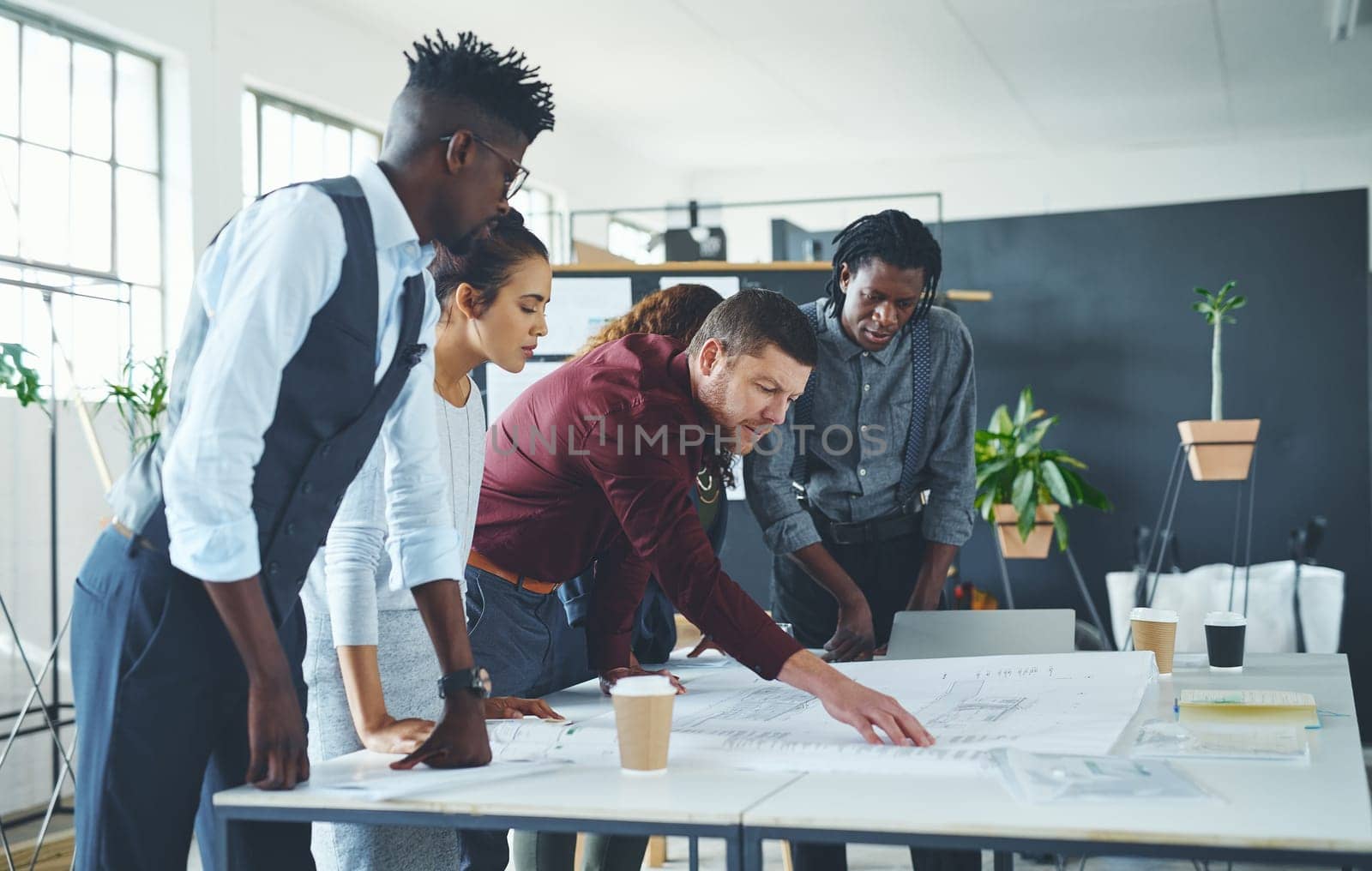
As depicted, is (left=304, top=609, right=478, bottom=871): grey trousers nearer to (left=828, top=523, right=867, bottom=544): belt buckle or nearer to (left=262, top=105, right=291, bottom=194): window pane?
(left=828, top=523, right=867, bottom=544): belt buckle

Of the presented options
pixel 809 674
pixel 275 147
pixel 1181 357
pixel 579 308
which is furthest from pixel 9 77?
pixel 1181 357

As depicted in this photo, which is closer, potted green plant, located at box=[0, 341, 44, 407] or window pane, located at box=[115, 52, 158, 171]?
potted green plant, located at box=[0, 341, 44, 407]

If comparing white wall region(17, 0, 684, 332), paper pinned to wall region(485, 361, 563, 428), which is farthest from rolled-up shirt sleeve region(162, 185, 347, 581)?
white wall region(17, 0, 684, 332)

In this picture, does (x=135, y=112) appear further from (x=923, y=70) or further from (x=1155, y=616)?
(x=1155, y=616)

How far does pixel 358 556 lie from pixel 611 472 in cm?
35

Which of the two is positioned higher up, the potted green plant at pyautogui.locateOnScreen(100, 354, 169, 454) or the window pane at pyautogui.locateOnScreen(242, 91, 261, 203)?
the window pane at pyautogui.locateOnScreen(242, 91, 261, 203)

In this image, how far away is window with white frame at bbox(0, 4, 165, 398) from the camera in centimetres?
415

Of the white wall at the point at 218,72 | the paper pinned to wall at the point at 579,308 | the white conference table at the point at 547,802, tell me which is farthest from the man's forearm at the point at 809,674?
the white wall at the point at 218,72

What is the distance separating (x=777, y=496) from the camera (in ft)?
7.12

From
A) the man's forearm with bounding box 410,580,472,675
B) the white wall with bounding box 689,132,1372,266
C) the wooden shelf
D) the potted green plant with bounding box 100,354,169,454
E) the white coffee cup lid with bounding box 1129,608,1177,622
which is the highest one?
the white wall with bounding box 689,132,1372,266

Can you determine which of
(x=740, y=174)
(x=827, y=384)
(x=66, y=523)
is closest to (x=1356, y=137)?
(x=740, y=174)

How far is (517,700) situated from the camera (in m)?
1.54

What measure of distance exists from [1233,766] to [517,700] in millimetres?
819

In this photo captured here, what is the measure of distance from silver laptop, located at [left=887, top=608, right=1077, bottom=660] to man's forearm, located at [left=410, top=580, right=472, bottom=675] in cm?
75
